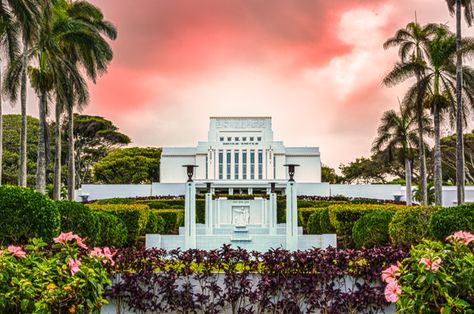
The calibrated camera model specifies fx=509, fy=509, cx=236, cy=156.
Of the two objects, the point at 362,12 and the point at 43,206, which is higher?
the point at 362,12

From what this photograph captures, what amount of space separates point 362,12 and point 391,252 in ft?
28.7

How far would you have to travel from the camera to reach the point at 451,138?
43094mm

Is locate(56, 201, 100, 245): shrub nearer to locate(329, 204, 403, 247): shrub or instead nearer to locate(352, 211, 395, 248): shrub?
locate(352, 211, 395, 248): shrub

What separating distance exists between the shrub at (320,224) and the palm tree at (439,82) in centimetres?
652

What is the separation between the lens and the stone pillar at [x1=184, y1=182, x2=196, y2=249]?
1400 cm

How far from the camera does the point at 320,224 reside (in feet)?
57.5

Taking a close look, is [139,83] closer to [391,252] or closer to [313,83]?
[313,83]

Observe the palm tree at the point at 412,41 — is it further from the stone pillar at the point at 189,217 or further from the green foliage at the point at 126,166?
the green foliage at the point at 126,166

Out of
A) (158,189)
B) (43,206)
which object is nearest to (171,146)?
(158,189)

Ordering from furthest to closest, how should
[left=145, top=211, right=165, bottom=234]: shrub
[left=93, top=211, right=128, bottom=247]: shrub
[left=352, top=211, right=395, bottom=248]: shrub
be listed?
[left=145, top=211, right=165, bottom=234]: shrub < [left=352, top=211, right=395, bottom=248]: shrub < [left=93, top=211, right=128, bottom=247]: shrub

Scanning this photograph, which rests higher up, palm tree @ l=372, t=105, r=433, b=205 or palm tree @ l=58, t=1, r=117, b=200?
palm tree @ l=58, t=1, r=117, b=200

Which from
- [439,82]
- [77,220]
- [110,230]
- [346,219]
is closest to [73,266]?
[77,220]

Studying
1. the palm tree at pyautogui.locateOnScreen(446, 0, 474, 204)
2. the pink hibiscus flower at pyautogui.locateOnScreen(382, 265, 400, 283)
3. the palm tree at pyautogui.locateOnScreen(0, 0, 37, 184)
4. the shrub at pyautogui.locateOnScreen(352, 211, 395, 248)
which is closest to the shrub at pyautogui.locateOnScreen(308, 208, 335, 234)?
the shrub at pyautogui.locateOnScreen(352, 211, 395, 248)

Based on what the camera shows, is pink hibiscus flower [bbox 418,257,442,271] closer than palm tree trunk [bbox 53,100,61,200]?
Yes
